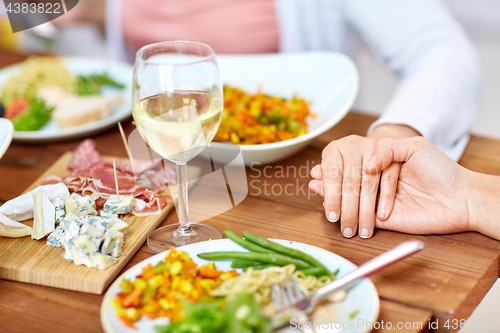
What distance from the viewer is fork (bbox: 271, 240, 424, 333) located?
29.8 inches

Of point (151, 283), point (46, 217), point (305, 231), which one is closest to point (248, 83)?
point (305, 231)

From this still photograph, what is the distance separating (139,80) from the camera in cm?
97

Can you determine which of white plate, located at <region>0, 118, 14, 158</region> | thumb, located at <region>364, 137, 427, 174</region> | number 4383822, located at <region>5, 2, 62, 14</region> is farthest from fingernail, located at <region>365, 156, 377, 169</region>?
number 4383822, located at <region>5, 2, 62, 14</region>

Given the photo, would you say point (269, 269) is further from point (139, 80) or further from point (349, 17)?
point (349, 17)

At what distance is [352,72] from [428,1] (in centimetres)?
78

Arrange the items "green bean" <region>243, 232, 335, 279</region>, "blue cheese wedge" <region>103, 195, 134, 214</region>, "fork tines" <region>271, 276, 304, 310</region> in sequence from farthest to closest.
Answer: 1. "blue cheese wedge" <region>103, 195, 134, 214</region>
2. "green bean" <region>243, 232, 335, 279</region>
3. "fork tines" <region>271, 276, 304, 310</region>

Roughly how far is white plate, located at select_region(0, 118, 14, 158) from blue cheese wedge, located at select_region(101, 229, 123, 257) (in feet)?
1.21

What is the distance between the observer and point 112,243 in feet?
3.29

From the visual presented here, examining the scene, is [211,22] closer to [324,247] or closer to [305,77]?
[305,77]

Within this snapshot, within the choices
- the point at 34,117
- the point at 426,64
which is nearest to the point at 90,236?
the point at 34,117

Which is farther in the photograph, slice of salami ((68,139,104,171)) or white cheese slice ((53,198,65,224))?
slice of salami ((68,139,104,171))

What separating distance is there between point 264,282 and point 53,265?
48 centimetres

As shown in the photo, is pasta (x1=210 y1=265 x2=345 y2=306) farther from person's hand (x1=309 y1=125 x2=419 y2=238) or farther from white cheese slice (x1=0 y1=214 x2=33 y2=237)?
white cheese slice (x1=0 y1=214 x2=33 y2=237)

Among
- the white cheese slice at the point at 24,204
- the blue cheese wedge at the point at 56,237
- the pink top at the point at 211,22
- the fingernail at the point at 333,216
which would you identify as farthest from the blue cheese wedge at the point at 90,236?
the pink top at the point at 211,22
